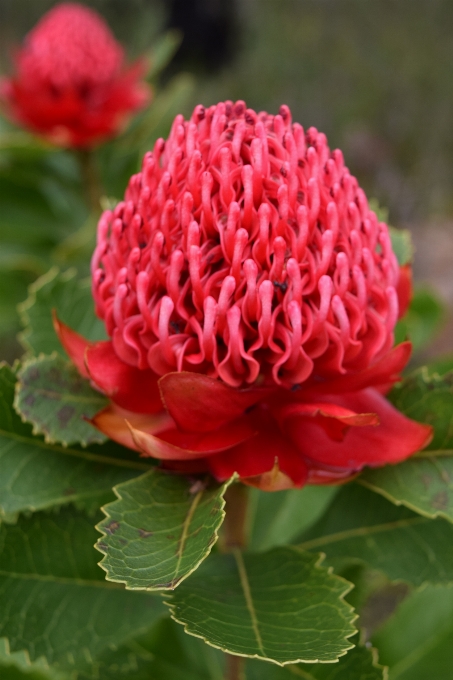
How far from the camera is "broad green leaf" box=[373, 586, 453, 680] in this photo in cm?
206

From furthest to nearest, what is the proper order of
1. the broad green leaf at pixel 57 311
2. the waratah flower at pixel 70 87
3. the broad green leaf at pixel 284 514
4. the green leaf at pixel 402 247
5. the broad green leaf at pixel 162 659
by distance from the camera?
the waratah flower at pixel 70 87 < the broad green leaf at pixel 284 514 < the broad green leaf at pixel 162 659 < the green leaf at pixel 402 247 < the broad green leaf at pixel 57 311

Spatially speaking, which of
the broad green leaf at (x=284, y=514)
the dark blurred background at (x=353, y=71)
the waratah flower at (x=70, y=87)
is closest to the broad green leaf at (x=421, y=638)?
the broad green leaf at (x=284, y=514)

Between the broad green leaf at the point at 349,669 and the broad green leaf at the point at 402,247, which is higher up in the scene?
the broad green leaf at the point at 402,247

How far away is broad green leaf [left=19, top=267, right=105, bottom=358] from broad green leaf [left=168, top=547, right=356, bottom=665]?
0.68 m

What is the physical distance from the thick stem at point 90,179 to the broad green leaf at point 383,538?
2.39 m

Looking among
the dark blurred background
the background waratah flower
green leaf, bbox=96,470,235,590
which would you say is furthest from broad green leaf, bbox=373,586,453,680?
the dark blurred background

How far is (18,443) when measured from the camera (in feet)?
5.08

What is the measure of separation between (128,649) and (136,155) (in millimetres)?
2539

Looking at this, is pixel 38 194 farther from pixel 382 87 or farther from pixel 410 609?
pixel 382 87

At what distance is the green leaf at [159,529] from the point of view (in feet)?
3.66

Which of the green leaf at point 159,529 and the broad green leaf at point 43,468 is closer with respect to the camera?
the green leaf at point 159,529

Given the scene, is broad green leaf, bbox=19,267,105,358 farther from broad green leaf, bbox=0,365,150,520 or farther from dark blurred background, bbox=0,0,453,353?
dark blurred background, bbox=0,0,453,353

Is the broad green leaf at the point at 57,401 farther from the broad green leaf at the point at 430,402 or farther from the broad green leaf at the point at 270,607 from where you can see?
the broad green leaf at the point at 430,402

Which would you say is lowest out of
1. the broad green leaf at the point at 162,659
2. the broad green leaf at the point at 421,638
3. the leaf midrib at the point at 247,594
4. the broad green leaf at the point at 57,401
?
the broad green leaf at the point at 162,659
